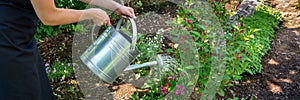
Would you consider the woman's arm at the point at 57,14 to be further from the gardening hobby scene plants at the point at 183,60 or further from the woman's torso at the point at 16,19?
the gardening hobby scene plants at the point at 183,60

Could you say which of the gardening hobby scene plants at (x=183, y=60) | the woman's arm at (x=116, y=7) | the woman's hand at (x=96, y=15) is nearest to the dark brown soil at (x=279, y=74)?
the gardening hobby scene plants at (x=183, y=60)

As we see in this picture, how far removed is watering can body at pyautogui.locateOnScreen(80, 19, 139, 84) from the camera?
1741 millimetres

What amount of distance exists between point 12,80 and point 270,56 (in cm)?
223

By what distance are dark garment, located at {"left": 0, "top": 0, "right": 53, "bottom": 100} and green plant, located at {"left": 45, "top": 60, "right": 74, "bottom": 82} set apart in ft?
3.57

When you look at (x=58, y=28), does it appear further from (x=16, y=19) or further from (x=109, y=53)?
(x=16, y=19)

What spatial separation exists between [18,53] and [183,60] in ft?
4.00

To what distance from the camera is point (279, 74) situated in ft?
9.12

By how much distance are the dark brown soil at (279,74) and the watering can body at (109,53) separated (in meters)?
1.10

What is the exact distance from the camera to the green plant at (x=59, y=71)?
2758mm

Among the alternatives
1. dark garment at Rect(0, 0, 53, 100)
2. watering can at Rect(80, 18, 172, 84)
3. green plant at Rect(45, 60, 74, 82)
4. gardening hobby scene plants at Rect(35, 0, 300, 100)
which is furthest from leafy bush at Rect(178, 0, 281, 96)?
dark garment at Rect(0, 0, 53, 100)

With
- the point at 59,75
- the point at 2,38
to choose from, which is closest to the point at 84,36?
the point at 59,75

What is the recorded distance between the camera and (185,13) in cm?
291

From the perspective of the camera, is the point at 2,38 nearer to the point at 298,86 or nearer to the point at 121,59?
the point at 121,59

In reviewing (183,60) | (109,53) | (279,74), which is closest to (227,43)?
(183,60)
